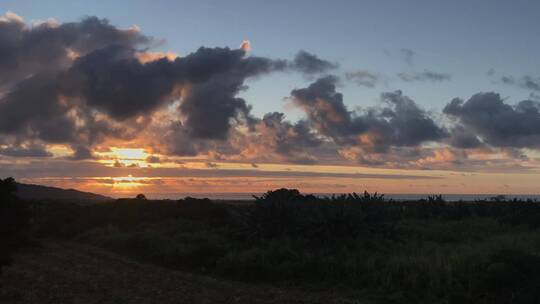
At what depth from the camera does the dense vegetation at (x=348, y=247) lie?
40.4 ft

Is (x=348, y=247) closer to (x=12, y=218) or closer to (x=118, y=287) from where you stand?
(x=118, y=287)

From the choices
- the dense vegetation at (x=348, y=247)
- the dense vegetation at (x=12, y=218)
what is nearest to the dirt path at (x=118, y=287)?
the dense vegetation at (x=348, y=247)

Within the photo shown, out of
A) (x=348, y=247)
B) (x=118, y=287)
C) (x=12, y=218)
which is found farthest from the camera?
(x=12, y=218)

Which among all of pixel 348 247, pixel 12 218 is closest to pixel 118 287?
pixel 348 247

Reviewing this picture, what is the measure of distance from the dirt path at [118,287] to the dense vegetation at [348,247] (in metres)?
1.20

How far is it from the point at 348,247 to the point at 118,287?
719 cm

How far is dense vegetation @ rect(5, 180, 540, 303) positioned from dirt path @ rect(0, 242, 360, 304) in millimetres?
1202

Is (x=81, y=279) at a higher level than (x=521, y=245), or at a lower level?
lower

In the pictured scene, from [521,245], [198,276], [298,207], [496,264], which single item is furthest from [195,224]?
[496,264]

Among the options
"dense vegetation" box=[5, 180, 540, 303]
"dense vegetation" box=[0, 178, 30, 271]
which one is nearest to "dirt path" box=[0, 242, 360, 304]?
"dense vegetation" box=[5, 180, 540, 303]

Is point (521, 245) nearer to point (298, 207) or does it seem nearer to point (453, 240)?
point (453, 240)

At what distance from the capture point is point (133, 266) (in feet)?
57.3

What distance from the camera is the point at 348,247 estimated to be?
17375 millimetres

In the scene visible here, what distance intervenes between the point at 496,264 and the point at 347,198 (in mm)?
10338
